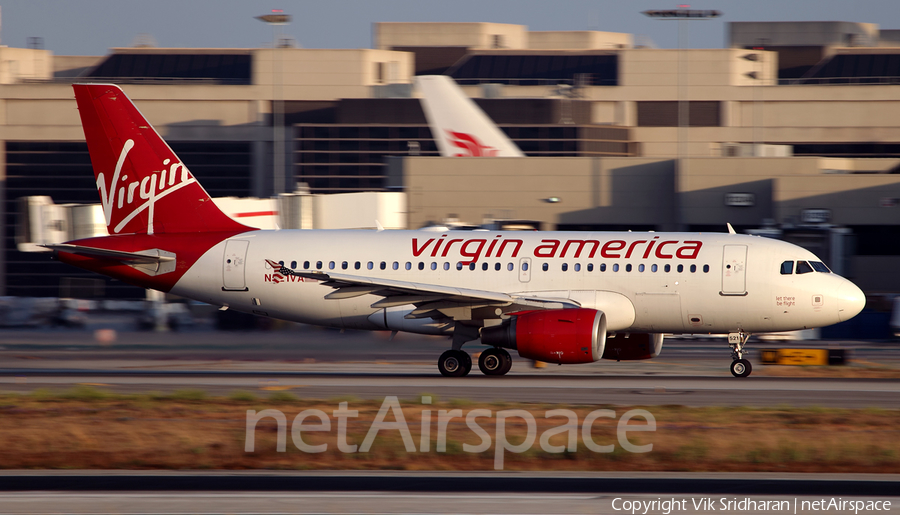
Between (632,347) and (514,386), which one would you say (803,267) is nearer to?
(632,347)

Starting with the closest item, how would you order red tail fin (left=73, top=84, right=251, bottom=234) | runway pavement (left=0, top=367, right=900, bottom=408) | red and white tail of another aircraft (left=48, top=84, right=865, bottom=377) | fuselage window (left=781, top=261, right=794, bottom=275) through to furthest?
runway pavement (left=0, top=367, right=900, bottom=408) < red and white tail of another aircraft (left=48, top=84, right=865, bottom=377) < fuselage window (left=781, top=261, right=794, bottom=275) < red tail fin (left=73, top=84, right=251, bottom=234)

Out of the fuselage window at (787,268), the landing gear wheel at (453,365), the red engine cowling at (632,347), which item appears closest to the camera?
the landing gear wheel at (453,365)

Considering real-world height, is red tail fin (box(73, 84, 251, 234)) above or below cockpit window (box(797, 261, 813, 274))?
above

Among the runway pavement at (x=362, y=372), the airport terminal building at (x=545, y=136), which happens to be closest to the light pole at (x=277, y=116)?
the airport terminal building at (x=545, y=136)

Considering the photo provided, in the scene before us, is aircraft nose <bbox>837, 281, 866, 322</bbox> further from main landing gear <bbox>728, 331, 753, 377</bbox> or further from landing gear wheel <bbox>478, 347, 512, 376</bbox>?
landing gear wheel <bbox>478, 347, 512, 376</bbox>

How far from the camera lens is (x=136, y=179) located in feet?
93.4

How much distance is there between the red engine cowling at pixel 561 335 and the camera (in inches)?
947

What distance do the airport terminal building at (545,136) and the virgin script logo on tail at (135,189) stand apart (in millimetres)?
35179

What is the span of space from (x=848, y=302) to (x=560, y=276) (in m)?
7.29

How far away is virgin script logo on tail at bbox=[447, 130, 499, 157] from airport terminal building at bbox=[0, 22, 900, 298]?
1.73 m

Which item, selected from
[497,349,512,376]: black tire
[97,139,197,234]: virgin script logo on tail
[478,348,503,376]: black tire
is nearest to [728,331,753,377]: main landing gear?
[497,349,512,376]: black tire

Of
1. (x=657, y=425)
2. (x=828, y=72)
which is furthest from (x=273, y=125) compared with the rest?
(x=657, y=425)

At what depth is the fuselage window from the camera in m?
26.1

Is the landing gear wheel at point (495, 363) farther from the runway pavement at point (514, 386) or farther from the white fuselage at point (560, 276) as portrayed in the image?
the white fuselage at point (560, 276)
